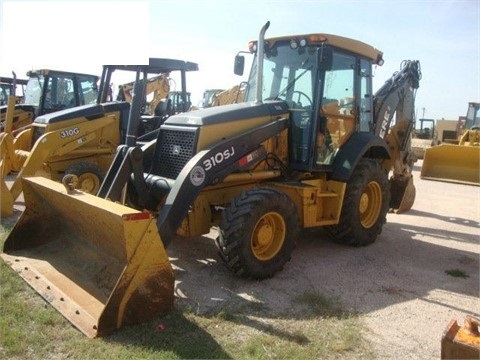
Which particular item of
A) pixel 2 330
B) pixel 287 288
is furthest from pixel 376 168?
pixel 2 330

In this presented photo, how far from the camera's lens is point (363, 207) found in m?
6.11

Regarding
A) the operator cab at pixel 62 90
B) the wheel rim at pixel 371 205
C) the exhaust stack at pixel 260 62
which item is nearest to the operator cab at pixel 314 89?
the exhaust stack at pixel 260 62

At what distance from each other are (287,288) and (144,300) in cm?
153

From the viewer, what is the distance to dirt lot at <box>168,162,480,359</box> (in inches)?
149

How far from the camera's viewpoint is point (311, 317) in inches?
151

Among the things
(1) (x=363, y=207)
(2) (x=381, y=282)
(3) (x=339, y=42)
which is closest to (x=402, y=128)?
(1) (x=363, y=207)

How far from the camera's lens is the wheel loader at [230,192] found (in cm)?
356

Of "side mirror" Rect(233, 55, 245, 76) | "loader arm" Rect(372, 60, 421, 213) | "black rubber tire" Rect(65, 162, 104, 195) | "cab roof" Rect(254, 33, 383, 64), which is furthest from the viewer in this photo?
"black rubber tire" Rect(65, 162, 104, 195)

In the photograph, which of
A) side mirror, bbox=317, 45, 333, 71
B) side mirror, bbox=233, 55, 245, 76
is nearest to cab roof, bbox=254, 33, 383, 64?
side mirror, bbox=317, 45, 333, 71

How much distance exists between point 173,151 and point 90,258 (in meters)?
1.38

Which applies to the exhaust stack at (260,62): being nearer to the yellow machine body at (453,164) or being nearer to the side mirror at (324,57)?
the side mirror at (324,57)

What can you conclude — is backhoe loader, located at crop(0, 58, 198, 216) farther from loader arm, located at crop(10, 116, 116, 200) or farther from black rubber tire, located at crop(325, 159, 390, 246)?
black rubber tire, located at crop(325, 159, 390, 246)

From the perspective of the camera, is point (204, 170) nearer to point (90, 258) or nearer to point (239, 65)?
point (90, 258)

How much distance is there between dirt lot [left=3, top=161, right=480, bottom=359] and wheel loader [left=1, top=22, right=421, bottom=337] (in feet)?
0.91
